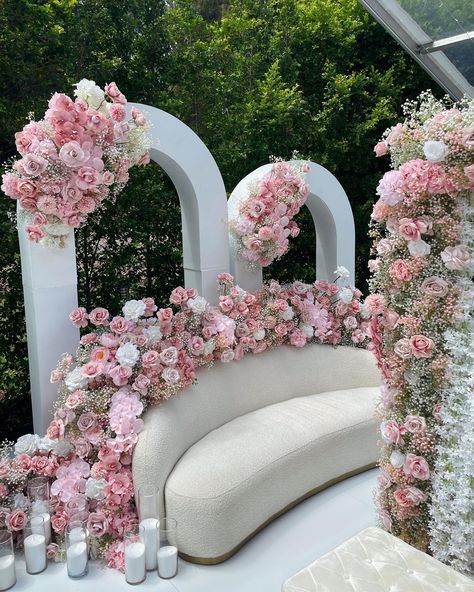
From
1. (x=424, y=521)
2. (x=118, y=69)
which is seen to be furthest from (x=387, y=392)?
(x=118, y=69)

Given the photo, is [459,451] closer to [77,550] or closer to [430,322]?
[430,322]

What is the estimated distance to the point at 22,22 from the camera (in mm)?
4848

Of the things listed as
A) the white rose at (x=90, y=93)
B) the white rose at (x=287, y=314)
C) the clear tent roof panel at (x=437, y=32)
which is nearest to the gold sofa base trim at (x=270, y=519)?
the white rose at (x=287, y=314)

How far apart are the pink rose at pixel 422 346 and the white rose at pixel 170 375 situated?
4.81 feet

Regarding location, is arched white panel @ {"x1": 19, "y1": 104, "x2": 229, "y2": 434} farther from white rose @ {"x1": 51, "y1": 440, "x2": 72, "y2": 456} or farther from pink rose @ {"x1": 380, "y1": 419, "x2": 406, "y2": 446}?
pink rose @ {"x1": 380, "y1": 419, "x2": 406, "y2": 446}

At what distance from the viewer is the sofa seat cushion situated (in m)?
3.05

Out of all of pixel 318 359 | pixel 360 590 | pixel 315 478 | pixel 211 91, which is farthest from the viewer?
pixel 211 91

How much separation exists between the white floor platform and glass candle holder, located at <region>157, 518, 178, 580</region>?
1.9 inches

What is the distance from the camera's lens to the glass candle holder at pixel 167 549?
9.66 feet

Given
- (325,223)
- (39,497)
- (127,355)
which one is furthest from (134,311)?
(325,223)

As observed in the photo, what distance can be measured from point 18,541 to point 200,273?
2.19 meters

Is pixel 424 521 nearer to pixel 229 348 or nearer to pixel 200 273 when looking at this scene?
pixel 229 348

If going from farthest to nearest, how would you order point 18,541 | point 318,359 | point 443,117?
1. point 318,359
2. point 18,541
3. point 443,117

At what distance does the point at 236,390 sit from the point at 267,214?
140cm
